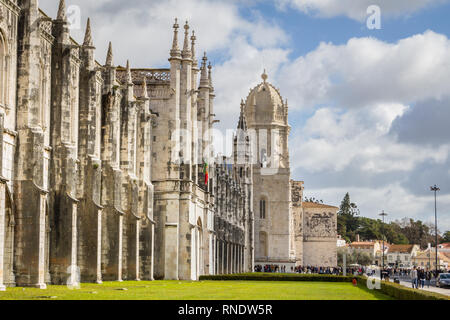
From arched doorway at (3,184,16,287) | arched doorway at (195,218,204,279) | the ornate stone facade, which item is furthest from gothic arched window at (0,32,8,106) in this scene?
arched doorway at (195,218,204,279)

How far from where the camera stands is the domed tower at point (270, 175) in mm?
125625

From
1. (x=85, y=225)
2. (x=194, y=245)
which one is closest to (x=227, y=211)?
(x=194, y=245)

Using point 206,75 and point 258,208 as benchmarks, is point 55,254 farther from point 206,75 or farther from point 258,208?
point 258,208

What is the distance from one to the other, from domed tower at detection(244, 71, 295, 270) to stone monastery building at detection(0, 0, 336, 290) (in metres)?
36.0

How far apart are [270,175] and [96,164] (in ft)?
283

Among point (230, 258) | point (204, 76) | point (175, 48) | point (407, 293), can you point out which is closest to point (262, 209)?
point (230, 258)

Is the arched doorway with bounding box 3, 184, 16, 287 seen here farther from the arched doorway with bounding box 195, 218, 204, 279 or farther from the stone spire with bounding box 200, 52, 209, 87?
the stone spire with bounding box 200, 52, 209, 87

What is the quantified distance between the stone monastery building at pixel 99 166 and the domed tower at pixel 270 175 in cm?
3601

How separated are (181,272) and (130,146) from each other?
12112 mm

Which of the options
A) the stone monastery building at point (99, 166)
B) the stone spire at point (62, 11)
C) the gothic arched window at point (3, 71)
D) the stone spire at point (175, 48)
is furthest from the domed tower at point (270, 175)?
the gothic arched window at point (3, 71)

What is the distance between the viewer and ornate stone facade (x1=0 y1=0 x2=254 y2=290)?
33.2m

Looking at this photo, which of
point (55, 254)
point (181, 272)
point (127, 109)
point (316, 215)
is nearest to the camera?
point (55, 254)

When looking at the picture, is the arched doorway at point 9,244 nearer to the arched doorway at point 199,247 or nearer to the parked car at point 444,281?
the arched doorway at point 199,247
